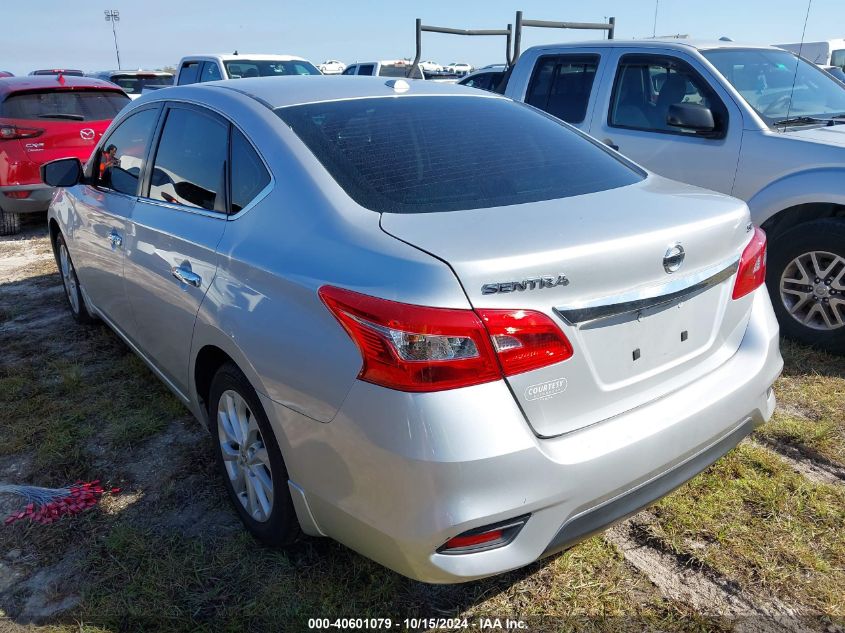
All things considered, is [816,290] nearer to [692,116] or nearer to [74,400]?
[692,116]

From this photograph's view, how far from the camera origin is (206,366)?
9.05 ft

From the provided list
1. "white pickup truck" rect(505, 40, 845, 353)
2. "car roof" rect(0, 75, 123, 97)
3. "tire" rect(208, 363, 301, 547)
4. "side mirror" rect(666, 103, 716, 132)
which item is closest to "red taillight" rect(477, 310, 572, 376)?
"tire" rect(208, 363, 301, 547)

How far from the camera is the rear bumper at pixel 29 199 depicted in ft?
25.6

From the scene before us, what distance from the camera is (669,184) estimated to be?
262 cm

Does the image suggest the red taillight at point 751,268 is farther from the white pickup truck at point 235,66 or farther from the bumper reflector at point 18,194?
the white pickup truck at point 235,66

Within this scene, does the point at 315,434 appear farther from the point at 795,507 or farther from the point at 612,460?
the point at 795,507

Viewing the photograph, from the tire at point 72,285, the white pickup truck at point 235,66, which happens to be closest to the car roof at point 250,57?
the white pickup truck at point 235,66

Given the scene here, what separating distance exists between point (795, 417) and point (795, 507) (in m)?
0.85

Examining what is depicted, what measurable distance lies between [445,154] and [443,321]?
0.97 m

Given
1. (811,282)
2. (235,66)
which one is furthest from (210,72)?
(811,282)

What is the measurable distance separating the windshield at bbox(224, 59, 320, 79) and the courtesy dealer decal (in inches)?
356

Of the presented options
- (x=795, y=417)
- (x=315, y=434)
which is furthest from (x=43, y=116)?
(x=795, y=417)

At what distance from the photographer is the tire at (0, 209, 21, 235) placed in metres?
8.50

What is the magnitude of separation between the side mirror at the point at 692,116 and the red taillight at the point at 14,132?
6909 mm
